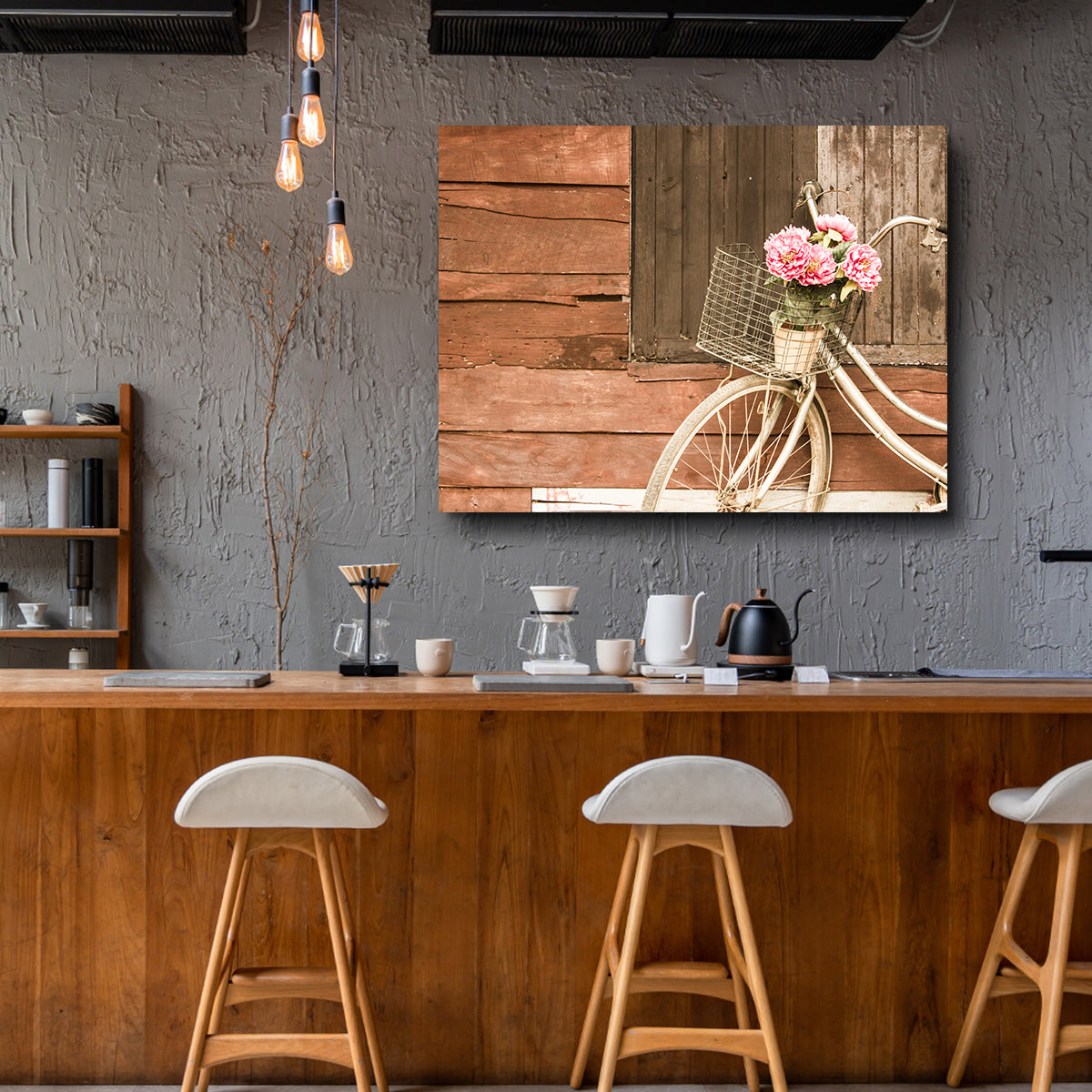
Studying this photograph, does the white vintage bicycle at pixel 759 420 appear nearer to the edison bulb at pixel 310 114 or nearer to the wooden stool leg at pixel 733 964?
the wooden stool leg at pixel 733 964

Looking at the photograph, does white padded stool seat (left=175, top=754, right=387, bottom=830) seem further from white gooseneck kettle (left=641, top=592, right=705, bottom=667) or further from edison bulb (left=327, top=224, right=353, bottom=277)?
edison bulb (left=327, top=224, right=353, bottom=277)

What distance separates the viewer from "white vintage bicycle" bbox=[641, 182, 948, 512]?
349 cm

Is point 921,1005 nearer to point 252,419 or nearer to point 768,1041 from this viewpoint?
point 768,1041

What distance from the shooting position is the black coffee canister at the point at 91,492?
333 centimetres

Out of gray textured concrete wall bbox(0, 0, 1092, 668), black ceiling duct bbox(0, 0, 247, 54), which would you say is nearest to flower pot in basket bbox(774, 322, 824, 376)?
gray textured concrete wall bbox(0, 0, 1092, 668)

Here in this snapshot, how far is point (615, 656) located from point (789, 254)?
1728 mm

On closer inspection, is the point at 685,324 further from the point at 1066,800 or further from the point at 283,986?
the point at 283,986

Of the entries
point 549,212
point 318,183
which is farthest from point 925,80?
point 318,183

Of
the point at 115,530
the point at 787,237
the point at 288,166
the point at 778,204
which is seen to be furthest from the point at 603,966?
the point at 778,204

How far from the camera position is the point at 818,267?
341 centimetres

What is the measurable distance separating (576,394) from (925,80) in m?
1.73

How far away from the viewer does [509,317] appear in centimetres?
348

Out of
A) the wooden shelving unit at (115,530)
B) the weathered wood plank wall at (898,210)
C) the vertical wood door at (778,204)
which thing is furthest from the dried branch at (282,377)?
the weathered wood plank wall at (898,210)

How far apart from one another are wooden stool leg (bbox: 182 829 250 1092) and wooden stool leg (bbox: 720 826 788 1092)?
3.15 feet
